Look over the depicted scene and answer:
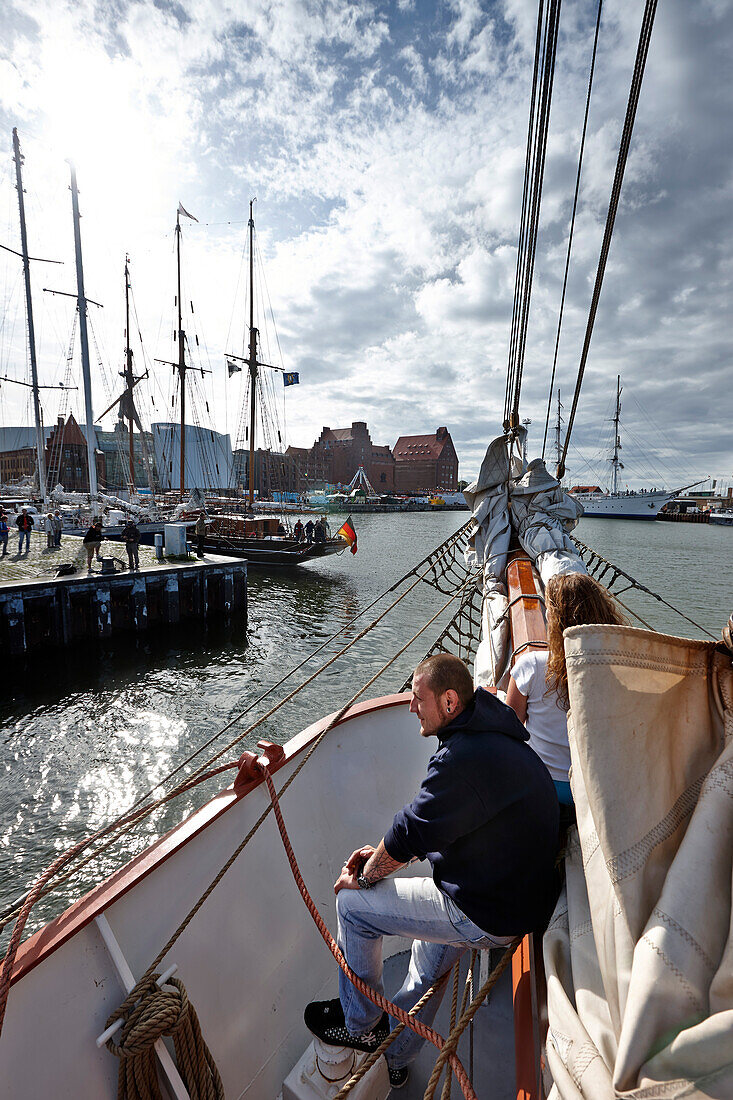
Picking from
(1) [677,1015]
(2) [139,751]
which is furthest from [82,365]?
(1) [677,1015]

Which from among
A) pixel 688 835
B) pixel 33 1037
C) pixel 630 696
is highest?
pixel 630 696

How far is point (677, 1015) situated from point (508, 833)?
2.44ft

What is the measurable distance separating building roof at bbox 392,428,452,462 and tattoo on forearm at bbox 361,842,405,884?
109573 millimetres

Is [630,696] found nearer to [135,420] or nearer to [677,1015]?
[677,1015]

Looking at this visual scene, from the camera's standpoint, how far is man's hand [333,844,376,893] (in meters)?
2.06

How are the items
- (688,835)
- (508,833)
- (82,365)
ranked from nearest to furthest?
(688,835) → (508,833) → (82,365)

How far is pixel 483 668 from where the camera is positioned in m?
5.23

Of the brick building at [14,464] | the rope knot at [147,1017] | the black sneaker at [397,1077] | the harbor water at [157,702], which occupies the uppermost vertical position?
the brick building at [14,464]

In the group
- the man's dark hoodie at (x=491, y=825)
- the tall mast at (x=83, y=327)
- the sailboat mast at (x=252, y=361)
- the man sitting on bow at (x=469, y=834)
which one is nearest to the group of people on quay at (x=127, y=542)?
the tall mast at (x=83, y=327)

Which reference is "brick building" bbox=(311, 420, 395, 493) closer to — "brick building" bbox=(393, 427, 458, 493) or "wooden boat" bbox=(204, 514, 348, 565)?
"brick building" bbox=(393, 427, 458, 493)

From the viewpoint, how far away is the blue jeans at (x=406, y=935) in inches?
72.6

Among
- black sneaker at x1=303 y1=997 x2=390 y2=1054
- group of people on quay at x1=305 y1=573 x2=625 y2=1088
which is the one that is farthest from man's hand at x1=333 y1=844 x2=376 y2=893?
black sneaker at x1=303 y1=997 x2=390 y2=1054

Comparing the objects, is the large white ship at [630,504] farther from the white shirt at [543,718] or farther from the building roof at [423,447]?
the white shirt at [543,718]

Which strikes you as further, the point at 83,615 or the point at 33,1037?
the point at 83,615
